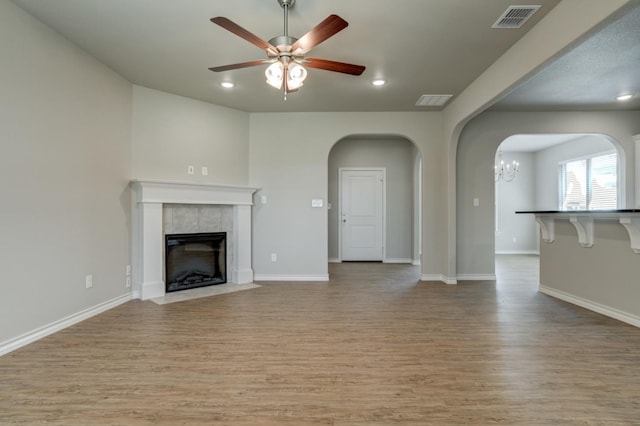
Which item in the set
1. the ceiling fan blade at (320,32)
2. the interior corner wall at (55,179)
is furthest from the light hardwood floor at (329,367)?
the ceiling fan blade at (320,32)

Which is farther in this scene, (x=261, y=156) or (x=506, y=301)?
(x=261, y=156)

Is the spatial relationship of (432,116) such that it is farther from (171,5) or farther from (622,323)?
(171,5)

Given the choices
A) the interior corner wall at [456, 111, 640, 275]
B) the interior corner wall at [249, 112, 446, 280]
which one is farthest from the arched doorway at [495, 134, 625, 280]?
the interior corner wall at [249, 112, 446, 280]

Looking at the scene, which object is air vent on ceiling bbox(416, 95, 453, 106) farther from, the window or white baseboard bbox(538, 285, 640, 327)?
the window

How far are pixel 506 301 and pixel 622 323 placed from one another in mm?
1017

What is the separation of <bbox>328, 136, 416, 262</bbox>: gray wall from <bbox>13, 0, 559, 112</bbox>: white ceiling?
2.75 meters

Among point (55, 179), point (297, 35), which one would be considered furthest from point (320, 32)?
point (55, 179)

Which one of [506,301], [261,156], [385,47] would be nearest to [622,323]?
[506,301]

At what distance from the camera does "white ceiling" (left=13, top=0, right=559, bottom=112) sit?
2463mm

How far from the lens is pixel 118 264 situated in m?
3.66

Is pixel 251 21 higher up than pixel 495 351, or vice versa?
pixel 251 21

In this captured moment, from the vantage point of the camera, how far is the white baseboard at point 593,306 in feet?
9.96

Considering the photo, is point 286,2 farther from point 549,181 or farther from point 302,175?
point 549,181

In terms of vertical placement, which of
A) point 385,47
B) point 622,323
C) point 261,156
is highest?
point 385,47
